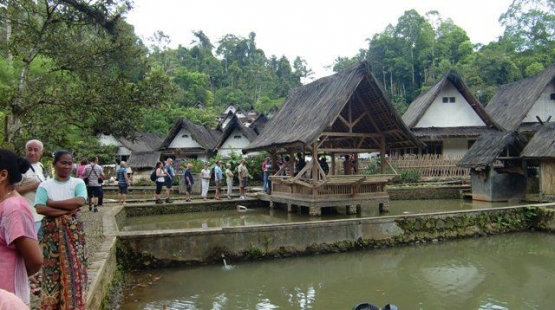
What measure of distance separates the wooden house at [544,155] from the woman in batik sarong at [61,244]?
48.4ft

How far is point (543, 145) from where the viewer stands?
48.1 feet

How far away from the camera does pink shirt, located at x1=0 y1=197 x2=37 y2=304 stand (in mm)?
2486

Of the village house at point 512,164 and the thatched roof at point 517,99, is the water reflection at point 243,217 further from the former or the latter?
the thatched roof at point 517,99

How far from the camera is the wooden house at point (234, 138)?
30562mm

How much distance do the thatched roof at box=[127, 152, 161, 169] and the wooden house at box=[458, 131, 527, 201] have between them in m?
20.9

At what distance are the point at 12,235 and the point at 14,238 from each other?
0.8 inches

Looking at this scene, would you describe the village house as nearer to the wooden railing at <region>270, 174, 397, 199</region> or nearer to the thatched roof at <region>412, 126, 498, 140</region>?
the wooden railing at <region>270, 174, 397, 199</region>

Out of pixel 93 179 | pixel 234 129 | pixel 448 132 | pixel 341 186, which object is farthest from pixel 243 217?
pixel 234 129

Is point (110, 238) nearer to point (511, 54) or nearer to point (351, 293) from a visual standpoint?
point (351, 293)

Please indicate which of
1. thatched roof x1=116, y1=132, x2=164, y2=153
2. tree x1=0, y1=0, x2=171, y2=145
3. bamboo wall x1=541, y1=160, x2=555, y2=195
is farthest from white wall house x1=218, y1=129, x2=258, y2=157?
tree x1=0, y1=0, x2=171, y2=145

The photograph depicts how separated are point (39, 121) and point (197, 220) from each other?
5739 millimetres

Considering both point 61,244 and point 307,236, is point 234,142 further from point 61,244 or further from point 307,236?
point 61,244

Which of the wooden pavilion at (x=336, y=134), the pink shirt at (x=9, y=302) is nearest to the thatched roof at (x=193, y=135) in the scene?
the wooden pavilion at (x=336, y=134)

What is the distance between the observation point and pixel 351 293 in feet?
23.3
